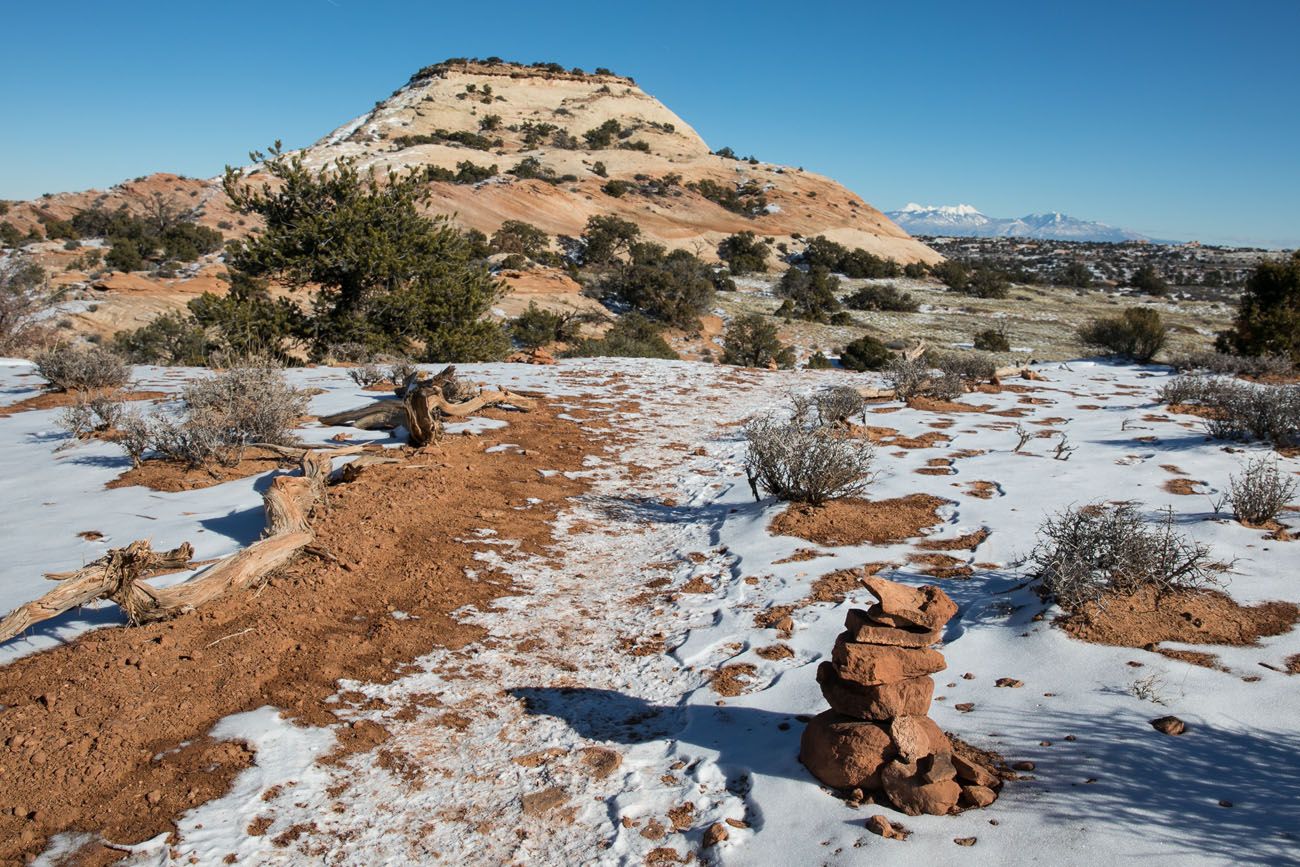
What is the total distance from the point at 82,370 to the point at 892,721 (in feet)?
34.3

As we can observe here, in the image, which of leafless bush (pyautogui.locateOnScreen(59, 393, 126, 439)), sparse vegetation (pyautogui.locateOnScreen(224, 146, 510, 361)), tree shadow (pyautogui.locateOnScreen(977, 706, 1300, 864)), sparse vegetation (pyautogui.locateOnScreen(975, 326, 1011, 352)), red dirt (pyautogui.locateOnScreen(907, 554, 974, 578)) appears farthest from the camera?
sparse vegetation (pyautogui.locateOnScreen(975, 326, 1011, 352))

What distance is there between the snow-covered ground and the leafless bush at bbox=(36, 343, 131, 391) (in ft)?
10.6

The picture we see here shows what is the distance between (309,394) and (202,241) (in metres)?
27.6

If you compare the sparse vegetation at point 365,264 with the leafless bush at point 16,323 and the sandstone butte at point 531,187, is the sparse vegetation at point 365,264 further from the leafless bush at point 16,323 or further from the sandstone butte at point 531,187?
the sandstone butte at point 531,187

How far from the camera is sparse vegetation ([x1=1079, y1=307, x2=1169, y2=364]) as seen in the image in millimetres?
18266

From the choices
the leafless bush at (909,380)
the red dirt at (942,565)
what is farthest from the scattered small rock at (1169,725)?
the leafless bush at (909,380)

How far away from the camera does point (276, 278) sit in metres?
14.9

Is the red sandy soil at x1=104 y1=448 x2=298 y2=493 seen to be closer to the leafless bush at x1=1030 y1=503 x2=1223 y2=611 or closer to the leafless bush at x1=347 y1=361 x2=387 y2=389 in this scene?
the leafless bush at x1=347 y1=361 x2=387 y2=389

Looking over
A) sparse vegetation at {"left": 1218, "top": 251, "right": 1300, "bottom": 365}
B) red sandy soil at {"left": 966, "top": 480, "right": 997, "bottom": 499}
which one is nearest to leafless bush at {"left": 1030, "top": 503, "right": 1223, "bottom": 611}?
red sandy soil at {"left": 966, "top": 480, "right": 997, "bottom": 499}

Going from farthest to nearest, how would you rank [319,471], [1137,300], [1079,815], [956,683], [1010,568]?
[1137,300]
[319,471]
[1010,568]
[956,683]
[1079,815]

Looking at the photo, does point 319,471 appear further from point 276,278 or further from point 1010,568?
point 276,278

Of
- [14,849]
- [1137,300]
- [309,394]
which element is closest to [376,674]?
[14,849]

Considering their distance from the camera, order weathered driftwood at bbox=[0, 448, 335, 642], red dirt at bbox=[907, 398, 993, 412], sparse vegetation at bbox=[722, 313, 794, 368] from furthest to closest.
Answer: sparse vegetation at bbox=[722, 313, 794, 368] < red dirt at bbox=[907, 398, 993, 412] < weathered driftwood at bbox=[0, 448, 335, 642]

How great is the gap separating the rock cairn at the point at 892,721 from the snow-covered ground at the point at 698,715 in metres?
0.08
